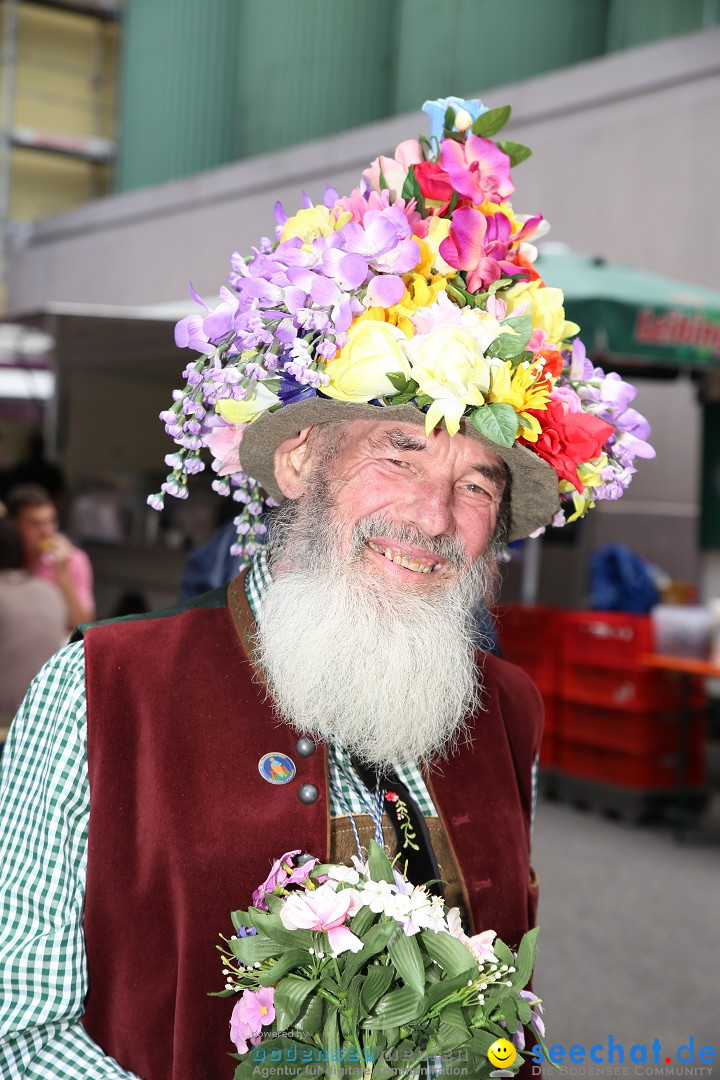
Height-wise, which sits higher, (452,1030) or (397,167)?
(397,167)

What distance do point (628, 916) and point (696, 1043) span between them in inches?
46.3

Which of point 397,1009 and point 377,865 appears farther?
point 377,865

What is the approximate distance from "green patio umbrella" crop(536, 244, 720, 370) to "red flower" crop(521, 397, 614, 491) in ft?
14.0

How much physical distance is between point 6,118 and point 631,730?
16.3 m

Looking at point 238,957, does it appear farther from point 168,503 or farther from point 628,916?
point 168,503

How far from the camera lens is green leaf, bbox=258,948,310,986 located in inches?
53.2

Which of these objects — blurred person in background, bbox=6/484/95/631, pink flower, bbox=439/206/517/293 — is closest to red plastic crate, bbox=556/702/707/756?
blurred person in background, bbox=6/484/95/631

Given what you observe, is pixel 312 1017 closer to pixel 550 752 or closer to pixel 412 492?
pixel 412 492

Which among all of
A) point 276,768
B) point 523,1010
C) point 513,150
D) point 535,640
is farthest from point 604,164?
point 523,1010

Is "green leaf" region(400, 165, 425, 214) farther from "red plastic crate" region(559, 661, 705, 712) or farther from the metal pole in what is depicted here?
the metal pole

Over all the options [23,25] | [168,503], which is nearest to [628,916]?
[168,503]

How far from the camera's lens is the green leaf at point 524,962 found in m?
1.43

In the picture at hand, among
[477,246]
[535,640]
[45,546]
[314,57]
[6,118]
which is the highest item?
[6,118]

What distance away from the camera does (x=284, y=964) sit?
4.44ft
